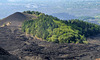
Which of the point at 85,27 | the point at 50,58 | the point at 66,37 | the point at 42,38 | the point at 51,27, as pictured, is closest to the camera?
the point at 50,58

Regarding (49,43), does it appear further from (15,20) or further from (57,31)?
(15,20)

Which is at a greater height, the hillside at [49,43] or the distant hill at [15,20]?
the distant hill at [15,20]

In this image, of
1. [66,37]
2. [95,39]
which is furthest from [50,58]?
[95,39]

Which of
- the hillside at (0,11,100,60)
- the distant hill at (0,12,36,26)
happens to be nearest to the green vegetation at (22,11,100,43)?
the hillside at (0,11,100,60)

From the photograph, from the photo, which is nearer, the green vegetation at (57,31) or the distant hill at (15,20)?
the green vegetation at (57,31)

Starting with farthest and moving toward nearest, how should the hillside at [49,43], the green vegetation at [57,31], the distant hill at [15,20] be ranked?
1. the distant hill at [15,20]
2. the green vegetation at [57,31]
3. the hillside at [49,43]

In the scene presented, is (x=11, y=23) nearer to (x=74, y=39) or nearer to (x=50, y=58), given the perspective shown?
(x=74, y=39)

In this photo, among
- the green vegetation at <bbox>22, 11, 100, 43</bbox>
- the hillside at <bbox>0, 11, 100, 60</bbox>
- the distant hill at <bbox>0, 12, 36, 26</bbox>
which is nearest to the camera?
the hillside at <bbox>0, 11, 100, 60</bbox>

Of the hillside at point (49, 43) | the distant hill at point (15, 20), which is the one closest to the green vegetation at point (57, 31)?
the hillside at point (49, 43)

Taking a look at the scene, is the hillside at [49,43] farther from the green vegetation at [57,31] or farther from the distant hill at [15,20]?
the distant hill at [15,20]

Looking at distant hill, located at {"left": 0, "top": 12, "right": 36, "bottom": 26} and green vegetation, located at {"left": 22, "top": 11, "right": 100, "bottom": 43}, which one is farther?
distant hill, located at {"left": 0, "top": 12, "right": 36, "bottom": 26}

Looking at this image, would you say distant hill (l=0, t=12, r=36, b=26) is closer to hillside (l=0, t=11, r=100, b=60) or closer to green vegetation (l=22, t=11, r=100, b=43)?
hillside (l=0, t=11, r=100, b=60)
